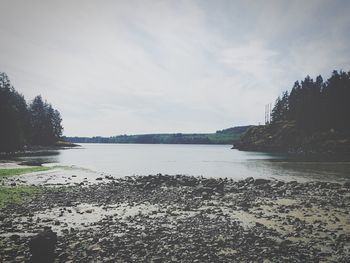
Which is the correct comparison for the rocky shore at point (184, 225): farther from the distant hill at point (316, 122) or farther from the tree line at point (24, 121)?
the distant hill at point (316, 122)

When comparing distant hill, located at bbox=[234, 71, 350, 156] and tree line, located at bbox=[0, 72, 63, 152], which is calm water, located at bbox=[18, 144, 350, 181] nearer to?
tree line, located at bbox=[0, 72, 63, 152]

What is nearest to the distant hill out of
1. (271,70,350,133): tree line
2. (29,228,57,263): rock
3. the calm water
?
(271,70,350,133): tree line

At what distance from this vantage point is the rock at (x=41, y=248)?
32.3 feet

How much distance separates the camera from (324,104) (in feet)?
330

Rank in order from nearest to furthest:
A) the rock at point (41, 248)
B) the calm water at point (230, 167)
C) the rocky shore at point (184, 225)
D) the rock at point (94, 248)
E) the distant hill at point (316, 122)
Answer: the rock at point (41, 248) → the rocky shore at point (184, 225) → the rock at point (94, 248) → the calm water at point (230, 167) → the distant hill at point (316, 122)

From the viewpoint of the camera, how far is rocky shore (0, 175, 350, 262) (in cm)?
1119

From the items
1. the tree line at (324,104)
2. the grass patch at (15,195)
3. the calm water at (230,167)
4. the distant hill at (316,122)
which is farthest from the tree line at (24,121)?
the tree line at (324,104)

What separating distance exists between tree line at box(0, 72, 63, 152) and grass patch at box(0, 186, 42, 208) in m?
55.4

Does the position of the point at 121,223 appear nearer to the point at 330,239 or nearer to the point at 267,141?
the point at 330,239

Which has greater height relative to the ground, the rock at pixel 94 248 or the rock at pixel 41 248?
the rock at pixel 41 248

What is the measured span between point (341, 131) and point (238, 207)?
91601mm

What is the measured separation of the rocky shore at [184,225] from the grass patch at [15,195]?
2.84 ft

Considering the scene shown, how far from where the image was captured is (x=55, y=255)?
414 inches

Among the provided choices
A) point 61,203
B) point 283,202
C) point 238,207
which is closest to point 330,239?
point 238,207
